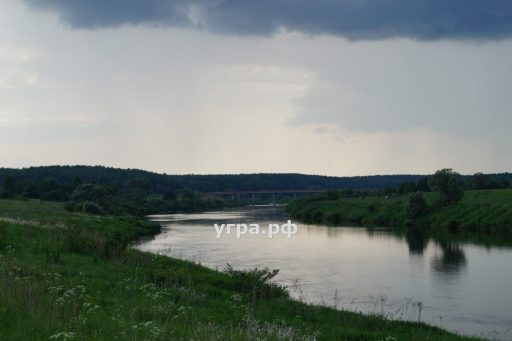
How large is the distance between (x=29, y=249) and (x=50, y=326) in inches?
484

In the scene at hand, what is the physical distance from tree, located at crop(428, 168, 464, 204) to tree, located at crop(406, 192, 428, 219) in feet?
9.66

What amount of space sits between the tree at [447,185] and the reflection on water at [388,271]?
2216 centimetres

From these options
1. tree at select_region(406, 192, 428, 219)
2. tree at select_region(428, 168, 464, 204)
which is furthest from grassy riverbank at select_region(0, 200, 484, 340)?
tree at select_region(428, 168, 464, 204)

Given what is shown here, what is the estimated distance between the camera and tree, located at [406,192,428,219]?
76.1m

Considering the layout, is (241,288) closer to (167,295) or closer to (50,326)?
(167,295)

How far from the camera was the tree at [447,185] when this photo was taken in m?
77.7

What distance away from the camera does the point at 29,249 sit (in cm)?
1931

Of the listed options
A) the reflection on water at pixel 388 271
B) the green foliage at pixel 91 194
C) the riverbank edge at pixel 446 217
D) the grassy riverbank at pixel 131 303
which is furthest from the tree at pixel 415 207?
the grassy riverbank at pixel 131 303

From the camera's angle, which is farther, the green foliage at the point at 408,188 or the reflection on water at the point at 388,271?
the green foliage at the point at 408,188

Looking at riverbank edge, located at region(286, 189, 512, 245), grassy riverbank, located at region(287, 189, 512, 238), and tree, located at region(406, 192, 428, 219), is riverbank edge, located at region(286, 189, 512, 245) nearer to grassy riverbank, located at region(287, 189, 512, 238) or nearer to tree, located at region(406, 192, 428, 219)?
grassy riverbank, located at region(287, 189, 512, 238)

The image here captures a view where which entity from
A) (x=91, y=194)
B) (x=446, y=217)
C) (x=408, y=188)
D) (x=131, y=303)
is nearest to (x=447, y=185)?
(x=446, y=217)

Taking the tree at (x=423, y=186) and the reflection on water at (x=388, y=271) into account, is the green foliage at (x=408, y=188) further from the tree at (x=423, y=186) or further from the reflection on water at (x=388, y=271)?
the reflection on water at (x=388, y=271)

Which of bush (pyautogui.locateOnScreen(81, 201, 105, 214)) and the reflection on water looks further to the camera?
bush (pyautogui.locateOnScreen(81, 201, 105, 214))

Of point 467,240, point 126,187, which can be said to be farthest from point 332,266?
point 126,187
